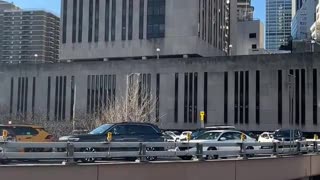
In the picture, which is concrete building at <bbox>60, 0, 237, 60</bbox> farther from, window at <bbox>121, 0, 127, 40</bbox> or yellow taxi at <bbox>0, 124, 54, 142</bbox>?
yellow taxi at <bbox>0, 124, 54, 142</bbox>

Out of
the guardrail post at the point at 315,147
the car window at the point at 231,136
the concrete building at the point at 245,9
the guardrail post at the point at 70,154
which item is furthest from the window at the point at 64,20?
the guardrail post at the point at 70,154

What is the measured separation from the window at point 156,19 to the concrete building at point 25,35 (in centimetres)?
3467

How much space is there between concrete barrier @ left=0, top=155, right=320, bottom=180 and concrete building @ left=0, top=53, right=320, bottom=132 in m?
49.4

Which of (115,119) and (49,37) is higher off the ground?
(49,37)

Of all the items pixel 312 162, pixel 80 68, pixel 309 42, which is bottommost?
pixel 312 162

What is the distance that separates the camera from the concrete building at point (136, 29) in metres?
90.3

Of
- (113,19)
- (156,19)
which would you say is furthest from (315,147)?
(113,19)

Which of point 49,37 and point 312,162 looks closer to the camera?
point 312,162

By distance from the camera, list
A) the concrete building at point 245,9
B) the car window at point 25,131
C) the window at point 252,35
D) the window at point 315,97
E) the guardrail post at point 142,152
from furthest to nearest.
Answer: the concrete building at point 245,9, the window at point 252,35, the window at point 315,97, the car window at point 25,131, the guardrail post at point 142,152

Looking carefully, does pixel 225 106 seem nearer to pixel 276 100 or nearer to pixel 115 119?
pixel 276 100

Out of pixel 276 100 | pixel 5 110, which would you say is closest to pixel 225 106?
pixel 276 100

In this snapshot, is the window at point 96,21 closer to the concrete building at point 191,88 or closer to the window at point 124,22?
the window at point 124,22

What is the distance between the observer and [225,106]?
7744cm

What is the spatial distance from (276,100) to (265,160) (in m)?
57.3
